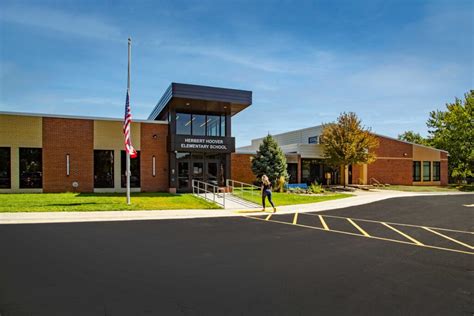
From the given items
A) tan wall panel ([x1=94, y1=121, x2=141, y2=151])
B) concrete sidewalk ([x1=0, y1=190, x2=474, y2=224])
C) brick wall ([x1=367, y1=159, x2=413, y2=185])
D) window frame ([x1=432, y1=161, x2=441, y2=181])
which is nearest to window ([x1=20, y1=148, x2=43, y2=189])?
tan wall panel ([x1=94, y1=121, x2=141, y2=151])

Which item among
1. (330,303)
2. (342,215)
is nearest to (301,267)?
(330,303)

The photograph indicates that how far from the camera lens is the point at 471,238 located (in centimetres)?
955

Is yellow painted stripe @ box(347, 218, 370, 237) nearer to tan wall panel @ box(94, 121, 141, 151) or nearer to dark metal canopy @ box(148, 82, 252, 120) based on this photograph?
dark metal canopy @ box(148, 82, 252, 120)

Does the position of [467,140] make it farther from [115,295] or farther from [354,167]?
[115,295]

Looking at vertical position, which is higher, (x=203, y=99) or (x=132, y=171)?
(x=203, y=99)

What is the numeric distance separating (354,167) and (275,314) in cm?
3350

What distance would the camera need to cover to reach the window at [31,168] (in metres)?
20.2

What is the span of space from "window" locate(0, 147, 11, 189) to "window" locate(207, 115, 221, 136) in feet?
41.7

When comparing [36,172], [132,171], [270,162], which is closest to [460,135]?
[270,162]

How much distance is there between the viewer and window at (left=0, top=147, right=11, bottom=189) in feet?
65.2

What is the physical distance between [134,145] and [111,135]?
63.9 inches

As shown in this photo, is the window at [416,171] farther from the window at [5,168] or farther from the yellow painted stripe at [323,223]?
the window at [5,168]

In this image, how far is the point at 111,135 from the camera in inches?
869

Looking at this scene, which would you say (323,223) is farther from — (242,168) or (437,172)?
(437,172)
